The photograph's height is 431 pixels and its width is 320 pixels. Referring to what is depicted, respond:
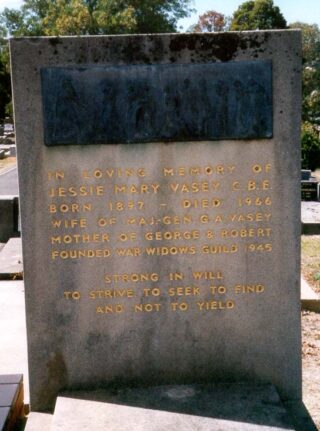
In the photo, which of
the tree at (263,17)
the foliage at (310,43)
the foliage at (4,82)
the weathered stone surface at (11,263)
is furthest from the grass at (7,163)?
the foliage at (310,43)

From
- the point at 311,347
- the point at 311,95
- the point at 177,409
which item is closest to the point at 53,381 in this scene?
the point at 177,409

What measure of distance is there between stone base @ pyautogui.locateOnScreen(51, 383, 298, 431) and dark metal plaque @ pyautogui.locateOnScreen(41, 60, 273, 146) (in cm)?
156

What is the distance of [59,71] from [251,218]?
1.46m

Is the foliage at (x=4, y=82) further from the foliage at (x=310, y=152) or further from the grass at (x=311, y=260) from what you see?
the grass at (x=311, y=260)

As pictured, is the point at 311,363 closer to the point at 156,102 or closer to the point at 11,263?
the point at 156,102

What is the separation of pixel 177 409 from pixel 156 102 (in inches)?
71.4

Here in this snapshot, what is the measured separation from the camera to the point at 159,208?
11.8 ft

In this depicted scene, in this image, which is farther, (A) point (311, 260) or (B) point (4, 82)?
(B) point (4, 82)

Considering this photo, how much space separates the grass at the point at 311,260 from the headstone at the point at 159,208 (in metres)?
3.48

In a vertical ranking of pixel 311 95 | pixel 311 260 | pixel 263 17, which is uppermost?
pixel 263 17

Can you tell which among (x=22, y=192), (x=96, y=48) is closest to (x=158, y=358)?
(x=22, y=192)

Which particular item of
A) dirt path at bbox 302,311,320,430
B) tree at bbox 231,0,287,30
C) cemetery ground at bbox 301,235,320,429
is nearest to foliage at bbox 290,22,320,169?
tree at bbox 231,0,287,30

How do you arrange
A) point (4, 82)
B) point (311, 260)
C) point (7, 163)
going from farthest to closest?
point (4, 82), point (7, 163), point (311, 260)

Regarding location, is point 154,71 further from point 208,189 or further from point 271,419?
point 271,419
